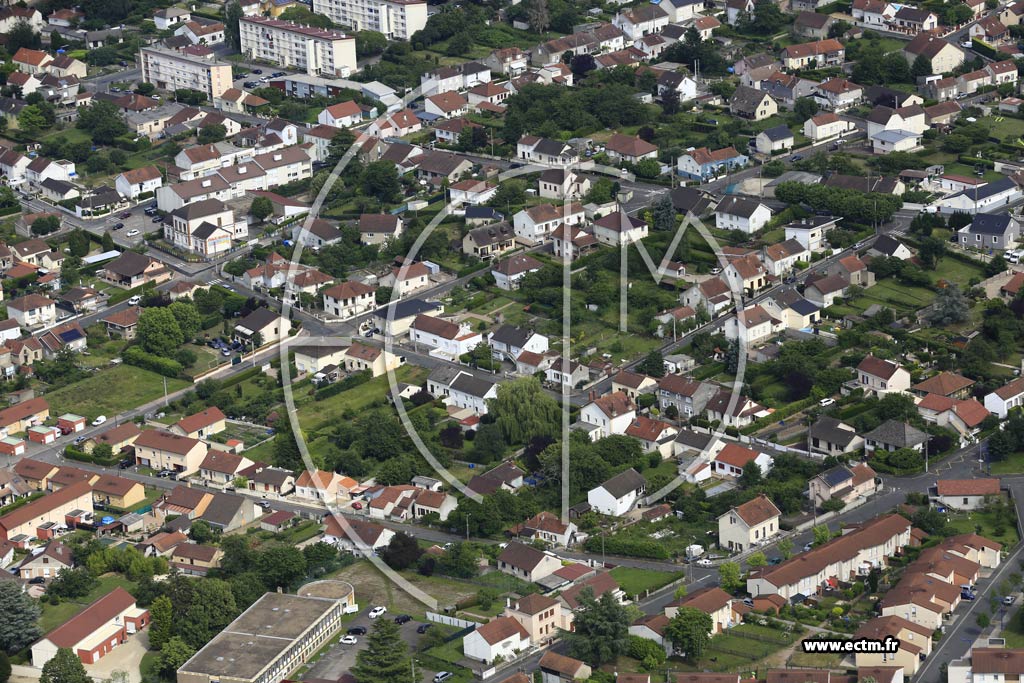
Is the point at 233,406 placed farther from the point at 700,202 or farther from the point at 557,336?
the point at 700,202

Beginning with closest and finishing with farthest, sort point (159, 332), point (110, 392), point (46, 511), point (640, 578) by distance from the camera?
point (640, 578) → point (46, 511) → point (110, 392) → point (159, 332)

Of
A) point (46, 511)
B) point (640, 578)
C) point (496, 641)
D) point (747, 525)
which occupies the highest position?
point (747, 525)

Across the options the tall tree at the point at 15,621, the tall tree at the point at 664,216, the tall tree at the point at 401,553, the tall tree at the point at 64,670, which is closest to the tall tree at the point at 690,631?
the tall tree at the point at 401,553

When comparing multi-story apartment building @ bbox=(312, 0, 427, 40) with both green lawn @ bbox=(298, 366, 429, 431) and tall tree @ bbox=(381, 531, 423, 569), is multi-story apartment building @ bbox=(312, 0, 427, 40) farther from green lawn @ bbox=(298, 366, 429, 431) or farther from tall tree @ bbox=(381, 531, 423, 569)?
tall tree @ bbox=(381, 531, 423, 569)

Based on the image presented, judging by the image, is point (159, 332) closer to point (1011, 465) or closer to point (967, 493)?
point (967, 493)

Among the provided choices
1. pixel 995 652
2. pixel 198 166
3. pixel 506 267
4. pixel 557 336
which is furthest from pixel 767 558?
pixel 198 166

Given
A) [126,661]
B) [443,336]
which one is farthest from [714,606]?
[443,336]
